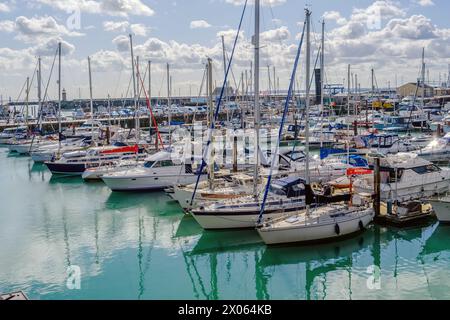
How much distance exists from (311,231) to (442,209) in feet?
23.2

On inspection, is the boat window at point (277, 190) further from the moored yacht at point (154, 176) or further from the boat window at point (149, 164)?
the boat window at point (149, 164)

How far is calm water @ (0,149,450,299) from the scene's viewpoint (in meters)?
17.9

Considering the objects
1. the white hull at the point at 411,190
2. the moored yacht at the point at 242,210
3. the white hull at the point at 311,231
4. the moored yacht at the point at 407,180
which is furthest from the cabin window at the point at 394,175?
the moored yacht at the point at 242,210

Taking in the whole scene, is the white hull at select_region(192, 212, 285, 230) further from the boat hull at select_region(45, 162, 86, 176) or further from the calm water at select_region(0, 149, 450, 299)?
the boat hull at select_region(45, 162, 86, 176)

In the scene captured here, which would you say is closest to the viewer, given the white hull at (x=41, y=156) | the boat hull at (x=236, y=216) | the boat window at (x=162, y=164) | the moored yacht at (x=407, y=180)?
the boat hull at (x=236, y=216)

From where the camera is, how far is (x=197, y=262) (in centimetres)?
2084

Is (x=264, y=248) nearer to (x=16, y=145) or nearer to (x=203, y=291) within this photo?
(x=203, y=291)

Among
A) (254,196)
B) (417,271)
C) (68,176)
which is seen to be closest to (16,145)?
(68,176)

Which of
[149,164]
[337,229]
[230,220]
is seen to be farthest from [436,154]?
[230,220]

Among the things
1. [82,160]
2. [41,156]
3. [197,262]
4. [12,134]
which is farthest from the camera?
[12,134]

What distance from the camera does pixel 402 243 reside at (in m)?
22.4

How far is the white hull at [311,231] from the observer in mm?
21141

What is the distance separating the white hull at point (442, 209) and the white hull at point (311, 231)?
13.3ft

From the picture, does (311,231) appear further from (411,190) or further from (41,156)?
(41,156)
